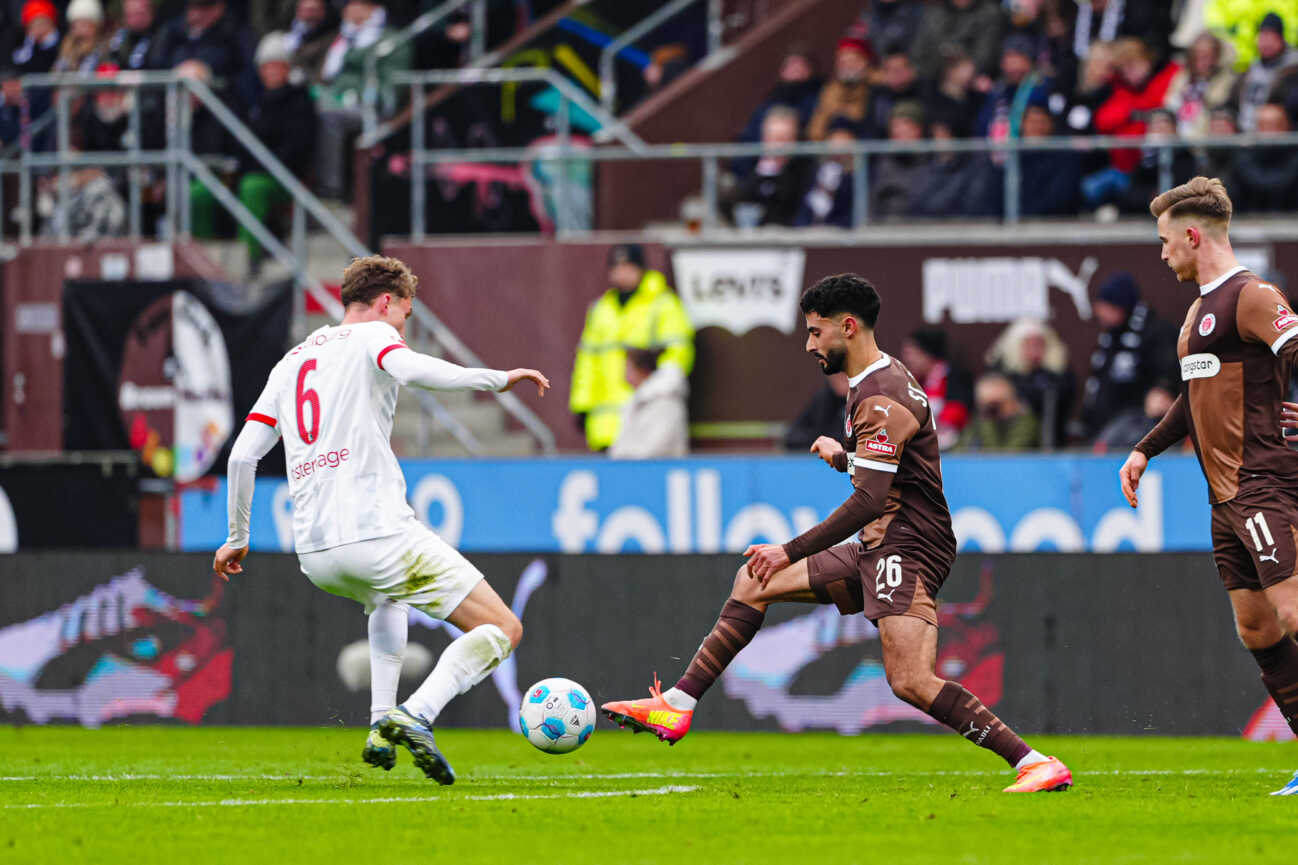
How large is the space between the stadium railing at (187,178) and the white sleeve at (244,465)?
363 inches

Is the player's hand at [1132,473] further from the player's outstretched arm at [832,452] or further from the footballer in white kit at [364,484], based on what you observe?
the footballer in white kit at [364,484]

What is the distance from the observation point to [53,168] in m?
20.5

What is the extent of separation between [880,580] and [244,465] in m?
2.72

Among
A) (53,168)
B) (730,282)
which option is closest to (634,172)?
(730,282)

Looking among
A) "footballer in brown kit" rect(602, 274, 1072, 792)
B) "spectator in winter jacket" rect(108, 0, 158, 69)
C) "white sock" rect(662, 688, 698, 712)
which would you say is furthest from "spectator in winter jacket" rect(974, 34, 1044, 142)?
"white sock" rect(662, 688, 698, 712)

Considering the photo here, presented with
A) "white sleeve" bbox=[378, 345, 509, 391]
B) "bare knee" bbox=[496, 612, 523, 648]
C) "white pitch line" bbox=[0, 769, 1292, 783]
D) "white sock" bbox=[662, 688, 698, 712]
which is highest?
"white sleeve" bbox=[378, 345, 509, 391]

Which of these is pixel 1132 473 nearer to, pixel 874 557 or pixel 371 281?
pixel 874 557

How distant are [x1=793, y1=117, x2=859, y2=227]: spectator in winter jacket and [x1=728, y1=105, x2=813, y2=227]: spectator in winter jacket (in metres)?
0.14

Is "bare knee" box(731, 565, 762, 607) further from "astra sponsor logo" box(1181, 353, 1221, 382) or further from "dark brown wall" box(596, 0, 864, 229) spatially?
"dark brown wall" box(596, 0, 864, 229)

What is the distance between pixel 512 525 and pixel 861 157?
4.31m

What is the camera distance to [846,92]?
1908cm

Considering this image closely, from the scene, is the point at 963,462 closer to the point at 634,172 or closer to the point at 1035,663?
the point at 1035,663

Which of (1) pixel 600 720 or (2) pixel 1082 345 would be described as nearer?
(1) pixel 600 720

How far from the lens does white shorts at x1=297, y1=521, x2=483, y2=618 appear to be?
8984 mm
